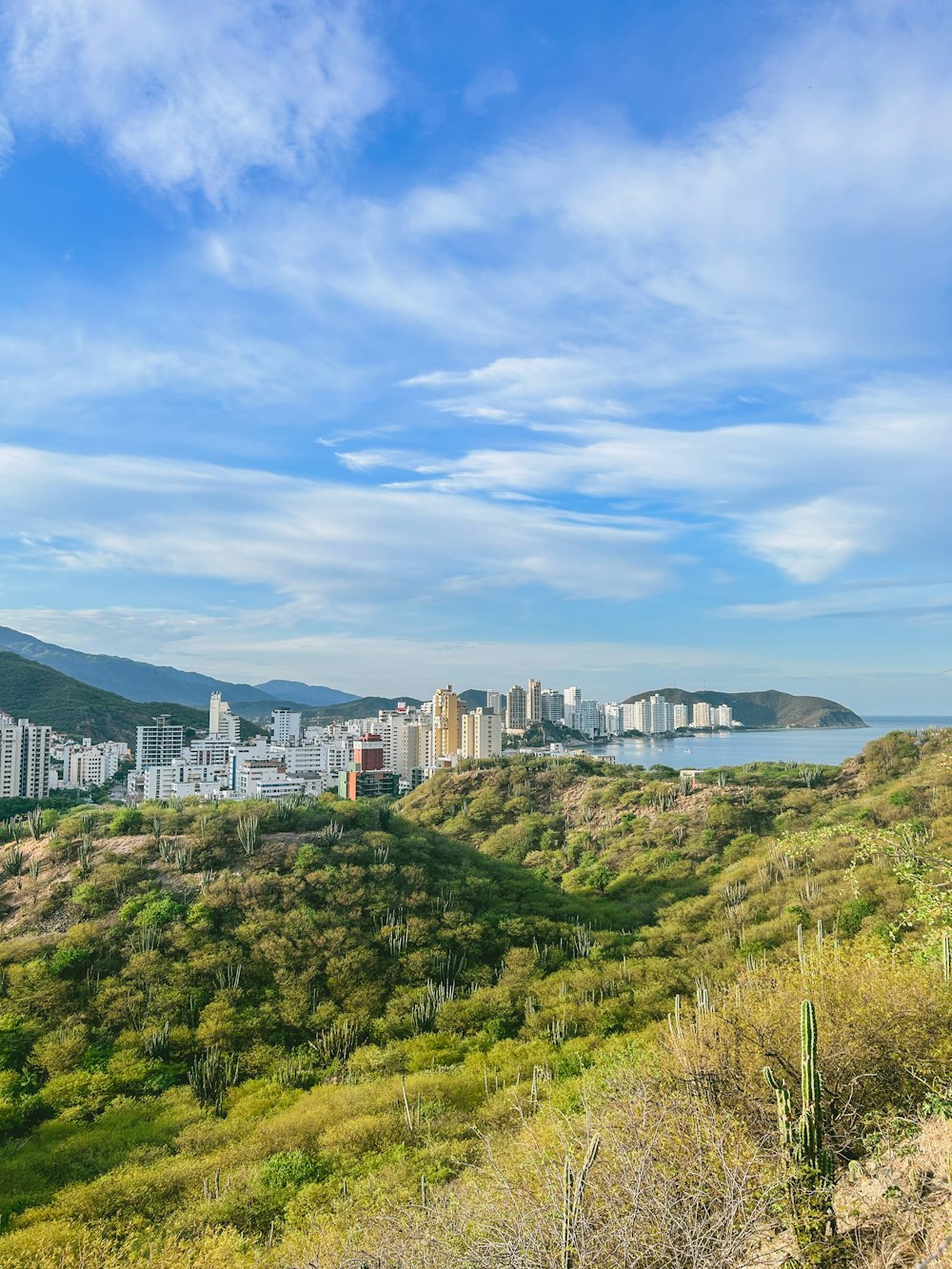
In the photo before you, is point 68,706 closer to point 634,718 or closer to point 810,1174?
point 810,1174

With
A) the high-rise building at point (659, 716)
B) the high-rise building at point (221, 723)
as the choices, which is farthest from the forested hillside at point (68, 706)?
the high-rise building at point (659, 716)

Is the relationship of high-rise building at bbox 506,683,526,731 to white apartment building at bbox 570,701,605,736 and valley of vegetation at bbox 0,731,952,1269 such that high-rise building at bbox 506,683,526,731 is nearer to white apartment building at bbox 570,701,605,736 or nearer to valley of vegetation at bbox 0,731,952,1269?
white apartment building at bbox 570,701,605,736

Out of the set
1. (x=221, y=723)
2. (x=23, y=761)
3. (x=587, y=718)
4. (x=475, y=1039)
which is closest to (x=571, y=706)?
(x=587, y=718)

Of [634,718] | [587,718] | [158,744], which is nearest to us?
[158,744]

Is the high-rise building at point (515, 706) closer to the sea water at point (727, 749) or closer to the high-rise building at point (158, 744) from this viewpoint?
the sea water at point (727, 749)

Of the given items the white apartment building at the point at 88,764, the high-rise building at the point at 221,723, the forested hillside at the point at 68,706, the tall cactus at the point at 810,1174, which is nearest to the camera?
the tall cactus at the point at 810,1174

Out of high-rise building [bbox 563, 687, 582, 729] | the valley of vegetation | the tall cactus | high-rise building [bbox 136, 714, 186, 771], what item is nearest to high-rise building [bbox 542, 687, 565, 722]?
high-rise building [bbox 563, 687, 582, 729]
